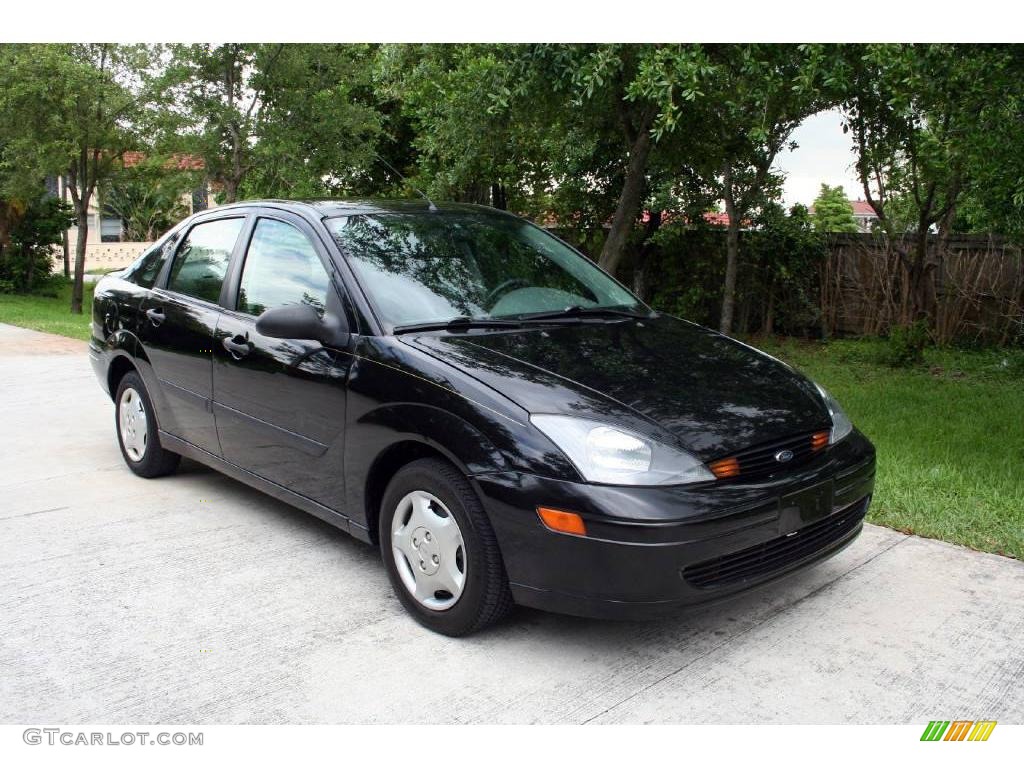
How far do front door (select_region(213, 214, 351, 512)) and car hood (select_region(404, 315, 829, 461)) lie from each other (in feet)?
1.74

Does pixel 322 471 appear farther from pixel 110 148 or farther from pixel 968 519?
pixel 110 148

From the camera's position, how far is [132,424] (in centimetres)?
581

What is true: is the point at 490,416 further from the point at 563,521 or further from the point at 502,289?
the point at 502,289

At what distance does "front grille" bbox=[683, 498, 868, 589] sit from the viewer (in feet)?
10.8

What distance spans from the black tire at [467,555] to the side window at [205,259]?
1.88 meters

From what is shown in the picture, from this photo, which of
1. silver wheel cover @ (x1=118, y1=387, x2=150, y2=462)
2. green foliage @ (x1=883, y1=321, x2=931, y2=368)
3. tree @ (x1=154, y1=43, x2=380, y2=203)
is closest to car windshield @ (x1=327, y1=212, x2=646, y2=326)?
silver wheel cover @ (x1=118, y1=387, x2=150, y2=462)

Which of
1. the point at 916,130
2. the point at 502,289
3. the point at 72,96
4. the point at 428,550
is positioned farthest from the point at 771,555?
the point at 72,96

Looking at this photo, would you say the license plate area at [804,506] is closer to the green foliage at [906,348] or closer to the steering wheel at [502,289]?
the steering wheel at [502,289]

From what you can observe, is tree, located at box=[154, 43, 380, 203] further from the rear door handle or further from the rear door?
the rear door handle

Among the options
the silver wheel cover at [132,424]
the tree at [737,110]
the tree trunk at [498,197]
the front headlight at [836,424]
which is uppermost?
the tree at [737,110]

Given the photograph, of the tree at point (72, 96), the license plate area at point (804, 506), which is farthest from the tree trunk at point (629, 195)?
the tree at point (72, 96)

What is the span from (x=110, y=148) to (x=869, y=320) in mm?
14965

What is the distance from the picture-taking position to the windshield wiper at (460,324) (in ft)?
12.9
